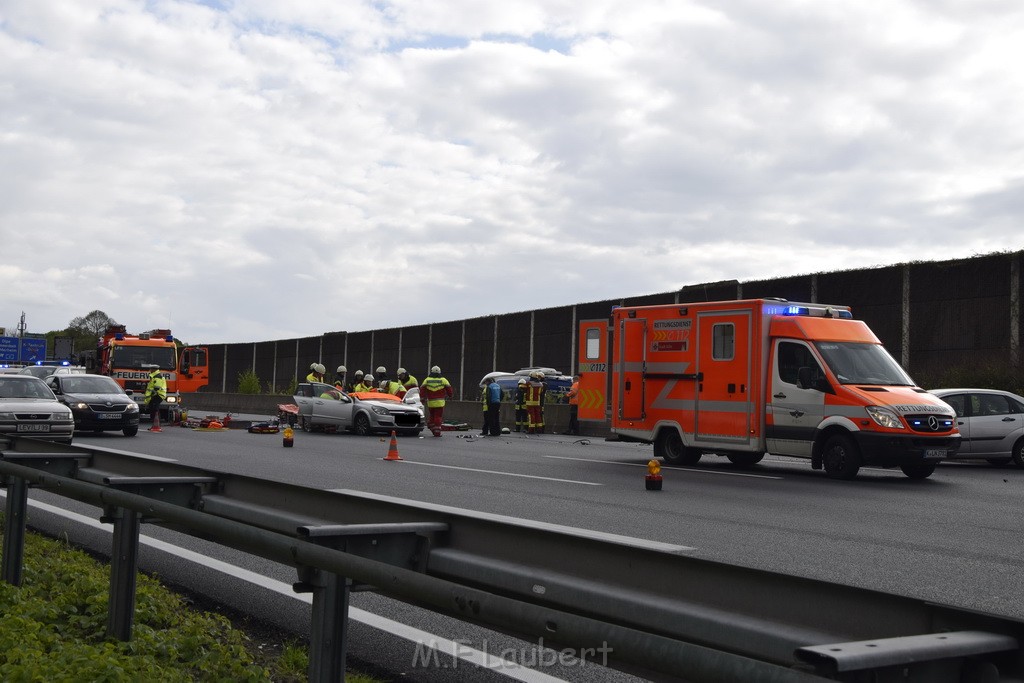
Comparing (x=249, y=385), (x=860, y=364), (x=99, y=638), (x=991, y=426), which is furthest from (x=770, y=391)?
(x=249, y=385)

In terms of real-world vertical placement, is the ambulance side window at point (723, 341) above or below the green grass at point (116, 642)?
above

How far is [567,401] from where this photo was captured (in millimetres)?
35344

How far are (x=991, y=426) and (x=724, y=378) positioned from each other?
5537mm

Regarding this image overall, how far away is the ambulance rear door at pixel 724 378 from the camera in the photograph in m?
17.2

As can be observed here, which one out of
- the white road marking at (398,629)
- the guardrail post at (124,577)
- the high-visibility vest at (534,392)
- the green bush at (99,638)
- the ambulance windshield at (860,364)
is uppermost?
the ambulance windshield at (860,364)

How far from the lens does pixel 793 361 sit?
1677cm

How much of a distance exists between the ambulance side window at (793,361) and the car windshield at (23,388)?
14.4 meters

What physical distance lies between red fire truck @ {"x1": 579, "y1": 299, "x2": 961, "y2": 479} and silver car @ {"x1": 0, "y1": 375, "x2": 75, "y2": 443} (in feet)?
34.2

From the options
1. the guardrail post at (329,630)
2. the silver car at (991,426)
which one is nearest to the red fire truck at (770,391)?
the silver car at (991,426)

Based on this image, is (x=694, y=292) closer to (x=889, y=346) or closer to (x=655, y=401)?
(x=889, y=346)

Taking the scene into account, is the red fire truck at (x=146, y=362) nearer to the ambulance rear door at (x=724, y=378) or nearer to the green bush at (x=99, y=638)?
the ambulance rear door at (x=724, y=378)

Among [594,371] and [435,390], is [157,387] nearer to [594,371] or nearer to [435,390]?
[435,390]

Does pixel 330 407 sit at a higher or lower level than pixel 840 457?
higher

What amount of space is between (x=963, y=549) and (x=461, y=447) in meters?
14.3
